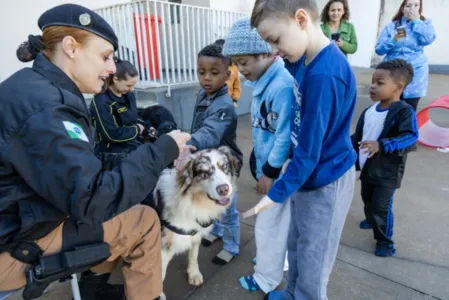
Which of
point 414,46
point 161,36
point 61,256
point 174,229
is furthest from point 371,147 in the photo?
point 161,36

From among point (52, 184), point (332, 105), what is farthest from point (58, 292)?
point (332, 105)

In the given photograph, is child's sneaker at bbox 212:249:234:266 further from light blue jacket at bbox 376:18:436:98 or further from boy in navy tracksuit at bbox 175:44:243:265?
light blue jacket at bbox 376:18:436:98

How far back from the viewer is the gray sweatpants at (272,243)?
2.19 metres

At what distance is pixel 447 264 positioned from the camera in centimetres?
276

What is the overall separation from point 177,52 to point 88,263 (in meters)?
5.08

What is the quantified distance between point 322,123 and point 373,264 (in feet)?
6.35

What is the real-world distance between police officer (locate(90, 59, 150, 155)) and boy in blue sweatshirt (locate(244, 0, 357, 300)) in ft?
6.27

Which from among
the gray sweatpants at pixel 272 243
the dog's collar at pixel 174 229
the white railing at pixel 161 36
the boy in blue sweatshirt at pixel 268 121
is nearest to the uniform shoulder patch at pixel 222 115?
the boy in blue sweatshirt at pixel 268 121

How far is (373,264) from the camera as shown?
2762mm

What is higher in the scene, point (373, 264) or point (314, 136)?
point (314, 136)

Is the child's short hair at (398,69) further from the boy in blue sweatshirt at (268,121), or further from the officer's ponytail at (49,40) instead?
the officer's ponytail at (49,40)

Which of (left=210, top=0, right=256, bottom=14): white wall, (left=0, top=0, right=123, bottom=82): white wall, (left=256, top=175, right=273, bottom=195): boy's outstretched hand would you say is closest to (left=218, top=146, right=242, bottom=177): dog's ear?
(left=256, top=175, right=273, bottom=195): boy's outstretched hand

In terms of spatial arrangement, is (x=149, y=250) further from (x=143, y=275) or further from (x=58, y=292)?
(x=58, y=292)

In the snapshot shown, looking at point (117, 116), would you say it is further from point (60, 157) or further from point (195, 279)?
point (60, 157)
